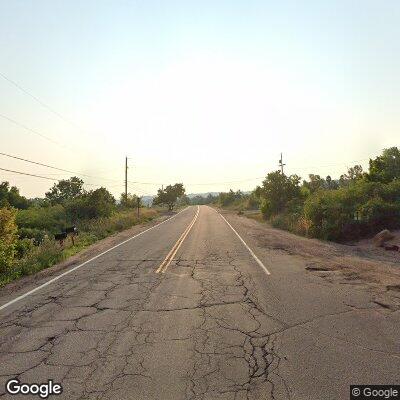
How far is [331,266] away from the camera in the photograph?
1271 cm

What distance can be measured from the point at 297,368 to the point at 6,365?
4.17 m

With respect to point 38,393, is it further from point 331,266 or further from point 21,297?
point 331,266

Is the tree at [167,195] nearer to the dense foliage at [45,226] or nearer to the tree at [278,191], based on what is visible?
the dense foliage at [45,226]

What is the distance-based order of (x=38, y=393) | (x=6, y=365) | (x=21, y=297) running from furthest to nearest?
(x=21, y=297), (x=6, y=365), (x=38, y=393)

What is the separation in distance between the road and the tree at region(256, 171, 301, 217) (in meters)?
29.1

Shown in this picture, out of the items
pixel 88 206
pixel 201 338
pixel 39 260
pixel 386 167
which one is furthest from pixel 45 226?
pixel 201 338

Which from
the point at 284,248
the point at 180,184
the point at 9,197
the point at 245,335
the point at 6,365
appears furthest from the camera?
the point at 180,184

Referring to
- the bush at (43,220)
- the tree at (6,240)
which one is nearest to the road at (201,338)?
the tree at (6,240)

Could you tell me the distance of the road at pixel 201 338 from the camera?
478cm

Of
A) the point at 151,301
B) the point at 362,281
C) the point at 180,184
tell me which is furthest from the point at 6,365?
the point at 180,184

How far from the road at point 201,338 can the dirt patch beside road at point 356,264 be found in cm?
63

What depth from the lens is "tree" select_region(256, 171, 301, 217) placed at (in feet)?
130

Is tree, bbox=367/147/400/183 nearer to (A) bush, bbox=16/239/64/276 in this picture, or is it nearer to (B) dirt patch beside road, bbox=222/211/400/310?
(B) dirt patch beside road, bbox=222/211/400/310

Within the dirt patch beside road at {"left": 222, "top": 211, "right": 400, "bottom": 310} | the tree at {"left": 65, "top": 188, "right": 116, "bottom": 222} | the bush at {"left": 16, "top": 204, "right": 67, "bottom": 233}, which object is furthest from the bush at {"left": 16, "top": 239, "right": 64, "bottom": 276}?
the tree at {"left": 65, "top": 188, "right": 116, "bottom": 222}
